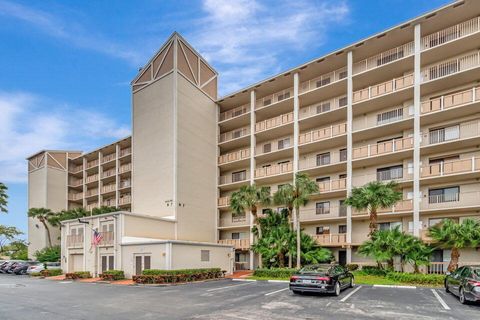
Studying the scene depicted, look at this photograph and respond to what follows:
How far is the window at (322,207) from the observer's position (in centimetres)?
3276

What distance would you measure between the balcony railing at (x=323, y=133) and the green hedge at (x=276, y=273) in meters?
12.9

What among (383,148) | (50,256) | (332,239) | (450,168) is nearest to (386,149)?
(383,148)

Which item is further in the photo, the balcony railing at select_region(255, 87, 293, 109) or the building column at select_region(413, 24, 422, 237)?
the balcony railing at select_region(255, 87, 293, 109)

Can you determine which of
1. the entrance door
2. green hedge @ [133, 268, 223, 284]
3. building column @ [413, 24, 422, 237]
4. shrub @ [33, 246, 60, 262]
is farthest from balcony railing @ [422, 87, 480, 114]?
shrub @ [33, 246, 60, 262]

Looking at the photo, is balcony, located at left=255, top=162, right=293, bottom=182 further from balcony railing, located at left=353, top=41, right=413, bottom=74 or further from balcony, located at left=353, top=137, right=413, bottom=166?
balcony railing, located at left=353, top=41, right=413, bottom=74

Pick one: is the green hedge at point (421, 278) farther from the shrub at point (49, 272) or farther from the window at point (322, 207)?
the shrub at point (49, 272)

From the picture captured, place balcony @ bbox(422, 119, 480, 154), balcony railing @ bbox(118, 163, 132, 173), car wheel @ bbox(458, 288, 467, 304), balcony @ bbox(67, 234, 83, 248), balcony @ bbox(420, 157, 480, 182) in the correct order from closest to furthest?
car wheel @ bbox(458, 288, 467, 304) → balcony @ bbox(420, 157, 480, 182) → balcony @ bbox(422, 119, 480, 154) → balcony @ bbox(67, 234, 83, 248) → balcony railing @ bbox(118, 163, 132, 173)

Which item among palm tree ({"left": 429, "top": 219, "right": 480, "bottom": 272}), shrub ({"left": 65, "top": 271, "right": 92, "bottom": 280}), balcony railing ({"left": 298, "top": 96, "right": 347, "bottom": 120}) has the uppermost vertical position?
balcony railing ({"left": 298, "top": 96, "right": 347, "bottom": 120})

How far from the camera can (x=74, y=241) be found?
1315 inches

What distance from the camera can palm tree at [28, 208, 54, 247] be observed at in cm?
5063

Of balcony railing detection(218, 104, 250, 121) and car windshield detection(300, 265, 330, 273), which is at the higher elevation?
balcony railing detection(218, 104, 250, 121)

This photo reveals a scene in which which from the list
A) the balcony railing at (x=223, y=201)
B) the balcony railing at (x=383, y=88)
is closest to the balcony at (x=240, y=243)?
the balcony railing at (x=223, y=201)

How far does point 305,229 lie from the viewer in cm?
3409

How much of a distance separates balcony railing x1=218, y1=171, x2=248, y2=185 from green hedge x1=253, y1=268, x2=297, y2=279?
45.3 feet
